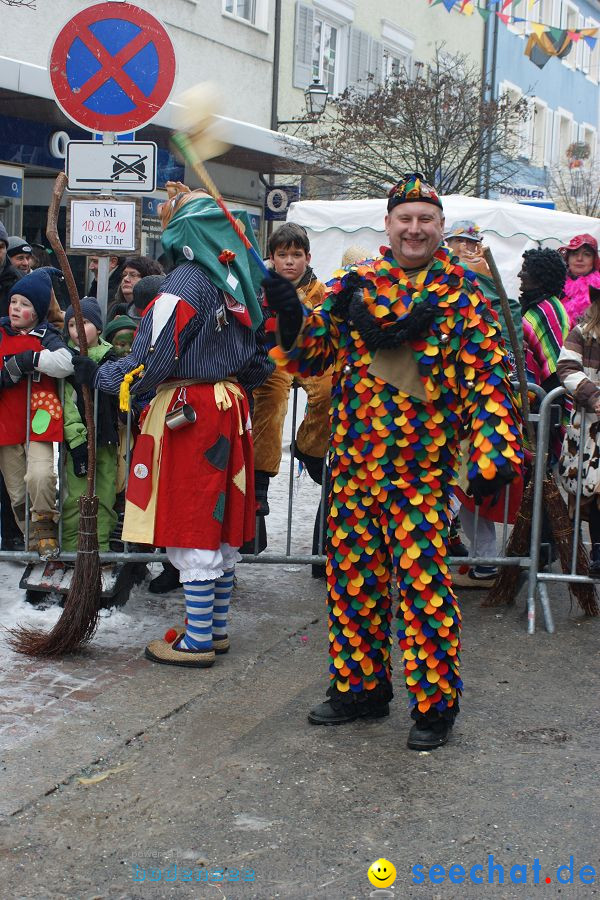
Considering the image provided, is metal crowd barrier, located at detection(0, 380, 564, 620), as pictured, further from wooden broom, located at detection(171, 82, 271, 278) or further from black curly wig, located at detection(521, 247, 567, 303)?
wooden broom, located at detection(171, 82, 271, 278)

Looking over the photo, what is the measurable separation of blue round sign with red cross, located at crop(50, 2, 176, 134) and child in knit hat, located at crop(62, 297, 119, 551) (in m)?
0.97

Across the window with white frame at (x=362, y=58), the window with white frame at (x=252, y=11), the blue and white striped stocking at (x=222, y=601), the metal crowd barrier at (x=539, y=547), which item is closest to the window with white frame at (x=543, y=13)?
the window with white frame at (x=362, y=58)

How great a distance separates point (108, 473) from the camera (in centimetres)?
555

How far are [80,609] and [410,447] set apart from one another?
1.71 metres

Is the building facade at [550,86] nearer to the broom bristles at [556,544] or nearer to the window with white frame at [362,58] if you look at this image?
the window with white frame at [362,58]

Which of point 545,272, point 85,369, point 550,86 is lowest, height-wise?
point 85,369

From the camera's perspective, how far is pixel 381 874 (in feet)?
10.5

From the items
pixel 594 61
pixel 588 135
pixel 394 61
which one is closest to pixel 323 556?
pixel 394 61

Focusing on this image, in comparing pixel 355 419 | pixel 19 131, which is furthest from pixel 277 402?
pixel 19 131

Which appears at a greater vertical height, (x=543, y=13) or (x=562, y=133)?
(x=543, y=13)

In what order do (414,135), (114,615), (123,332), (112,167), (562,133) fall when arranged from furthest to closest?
(562,133), (414,135), (123,332), (112,167), (114,615)

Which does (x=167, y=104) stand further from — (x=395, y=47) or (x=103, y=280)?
(x=395, y=47)

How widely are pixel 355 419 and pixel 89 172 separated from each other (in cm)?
240

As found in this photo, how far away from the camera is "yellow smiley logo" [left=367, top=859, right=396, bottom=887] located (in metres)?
3.16
